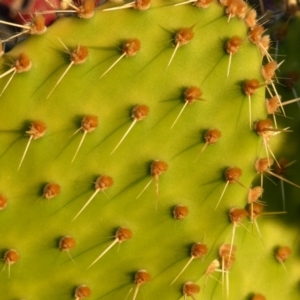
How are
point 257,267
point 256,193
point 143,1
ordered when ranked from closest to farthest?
point 143,1 < point 256,193 < point 257,267

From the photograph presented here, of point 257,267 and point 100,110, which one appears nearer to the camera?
point 100,110

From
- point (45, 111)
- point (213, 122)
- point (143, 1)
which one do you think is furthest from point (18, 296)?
point (143, 1)

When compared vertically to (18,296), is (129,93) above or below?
above


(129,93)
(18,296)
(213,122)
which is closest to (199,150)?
(213,122)

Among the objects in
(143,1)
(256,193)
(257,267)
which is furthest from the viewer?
(257,267)

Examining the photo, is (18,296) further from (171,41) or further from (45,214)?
(171,41)

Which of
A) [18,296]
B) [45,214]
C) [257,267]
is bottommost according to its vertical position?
[257,267]
